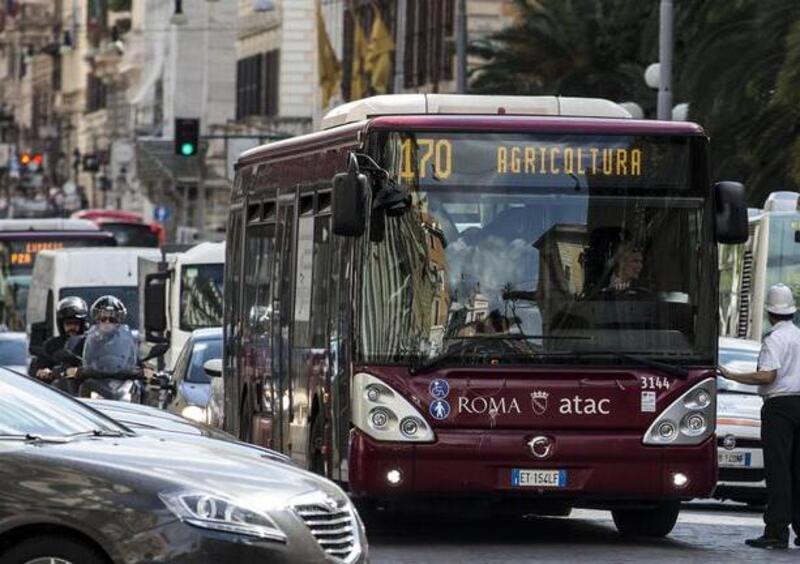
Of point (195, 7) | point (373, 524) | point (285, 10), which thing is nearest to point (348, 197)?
point (373, 524)

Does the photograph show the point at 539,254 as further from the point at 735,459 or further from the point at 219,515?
the point at 219,515

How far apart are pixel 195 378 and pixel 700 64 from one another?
10.7 meters

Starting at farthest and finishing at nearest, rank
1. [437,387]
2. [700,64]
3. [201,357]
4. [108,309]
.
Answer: [700,64], [201,357], [108,309], [437,387]

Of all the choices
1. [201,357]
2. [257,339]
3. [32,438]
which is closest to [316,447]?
[257,339]

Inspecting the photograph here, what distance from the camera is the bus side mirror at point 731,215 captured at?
16.9m

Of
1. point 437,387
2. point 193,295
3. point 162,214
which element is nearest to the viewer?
point 437,387

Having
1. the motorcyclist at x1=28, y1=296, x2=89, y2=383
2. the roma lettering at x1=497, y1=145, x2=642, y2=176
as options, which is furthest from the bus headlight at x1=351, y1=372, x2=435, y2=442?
the motorcyclist at x1=28, y1=296, x2=89, y2=383

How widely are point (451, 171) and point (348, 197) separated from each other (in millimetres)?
879

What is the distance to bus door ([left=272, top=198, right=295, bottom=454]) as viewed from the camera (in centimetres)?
1900

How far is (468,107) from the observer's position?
708 inches

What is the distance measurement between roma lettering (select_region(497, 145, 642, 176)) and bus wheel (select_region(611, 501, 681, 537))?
2180 millimetres

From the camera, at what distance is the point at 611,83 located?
4628cm

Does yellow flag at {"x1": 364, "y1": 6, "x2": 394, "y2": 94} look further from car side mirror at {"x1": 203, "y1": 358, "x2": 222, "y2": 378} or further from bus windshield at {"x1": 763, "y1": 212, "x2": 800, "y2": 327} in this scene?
car side mirror at {"x1": 203, "y1": 358, "x2": 222, "y2": 378}

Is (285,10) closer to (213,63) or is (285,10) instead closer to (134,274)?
(213,63)
